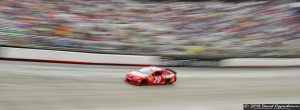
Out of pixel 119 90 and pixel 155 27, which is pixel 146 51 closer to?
pixel 155 27

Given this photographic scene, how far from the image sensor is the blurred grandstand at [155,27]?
2044cm

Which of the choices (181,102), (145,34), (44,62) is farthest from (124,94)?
(145,34)

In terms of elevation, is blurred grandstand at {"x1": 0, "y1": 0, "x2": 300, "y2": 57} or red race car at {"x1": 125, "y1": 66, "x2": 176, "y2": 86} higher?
blurred grandstand at {"x1": 0, "y1": 0, "x2": 300, "y2": 57}

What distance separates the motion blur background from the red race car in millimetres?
345

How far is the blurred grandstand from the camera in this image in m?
20.4

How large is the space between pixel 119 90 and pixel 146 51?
679 cm

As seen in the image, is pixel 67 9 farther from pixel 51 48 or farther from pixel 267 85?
pixel 267 85

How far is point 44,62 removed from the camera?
17344 mm

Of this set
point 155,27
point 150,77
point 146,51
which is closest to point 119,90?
point 150,77

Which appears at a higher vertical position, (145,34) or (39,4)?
(39,4)

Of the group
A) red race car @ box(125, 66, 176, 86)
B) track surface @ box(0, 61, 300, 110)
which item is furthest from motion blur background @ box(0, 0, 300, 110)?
red race car @ box(125, 66, 176, 86)

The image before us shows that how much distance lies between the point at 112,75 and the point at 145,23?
344 inches

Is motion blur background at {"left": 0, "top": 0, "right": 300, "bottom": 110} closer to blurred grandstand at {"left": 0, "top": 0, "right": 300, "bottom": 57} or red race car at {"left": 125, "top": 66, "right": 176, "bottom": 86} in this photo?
blurred grandstand at {"left": 0, "top": 0, "right": 300, "bottom": 57}

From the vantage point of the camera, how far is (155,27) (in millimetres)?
24859
